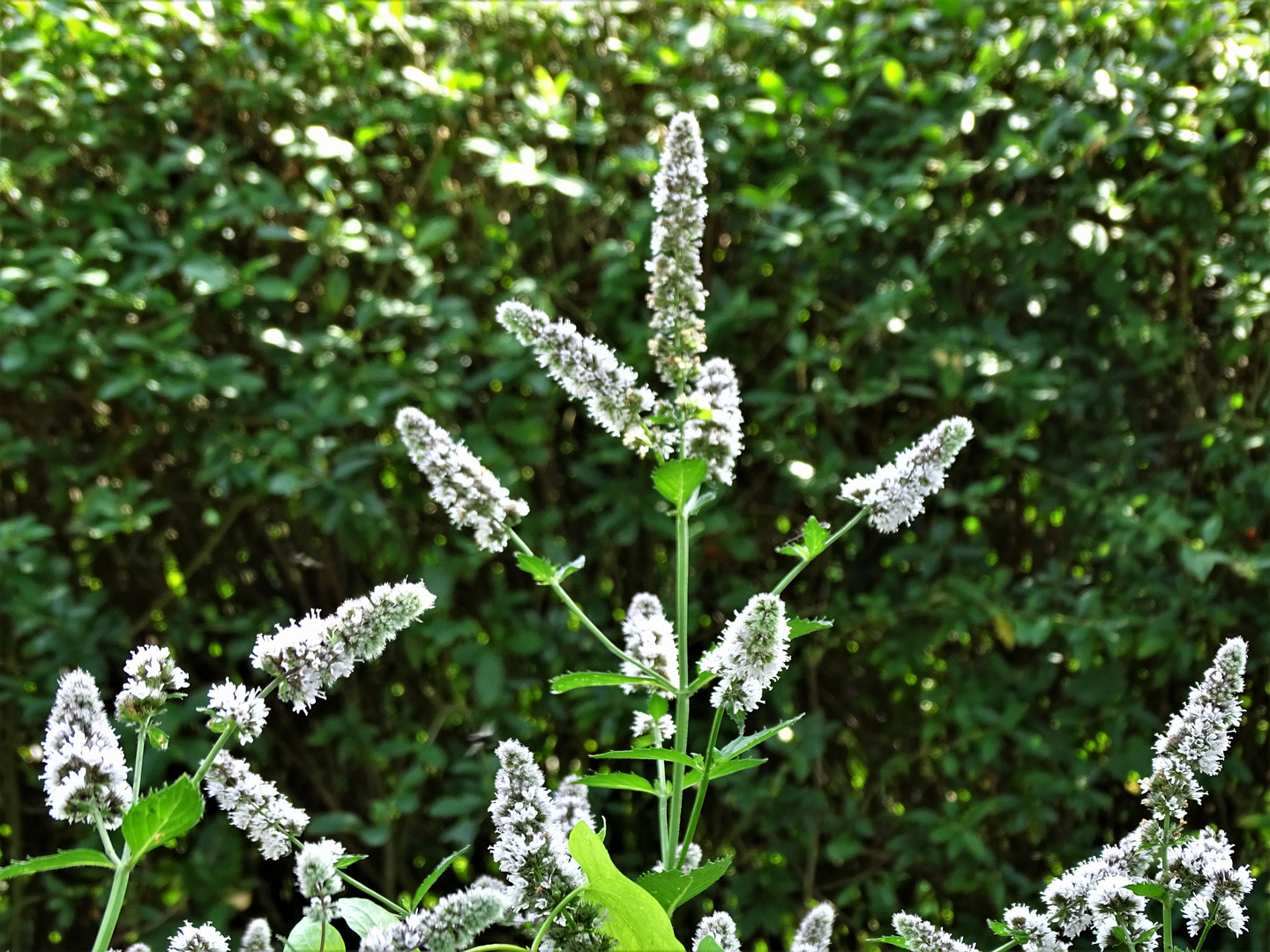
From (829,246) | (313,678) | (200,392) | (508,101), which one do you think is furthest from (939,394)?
(313,678)

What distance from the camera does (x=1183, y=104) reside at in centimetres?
299

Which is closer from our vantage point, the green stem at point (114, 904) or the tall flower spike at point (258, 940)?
the green stem at point (114, 904)

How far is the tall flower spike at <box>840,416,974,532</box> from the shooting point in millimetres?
1214

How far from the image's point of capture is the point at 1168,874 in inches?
44.5

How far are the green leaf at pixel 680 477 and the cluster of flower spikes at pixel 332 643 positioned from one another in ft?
0.92

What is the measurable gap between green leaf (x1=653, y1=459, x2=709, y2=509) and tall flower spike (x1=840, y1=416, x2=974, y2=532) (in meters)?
0.18

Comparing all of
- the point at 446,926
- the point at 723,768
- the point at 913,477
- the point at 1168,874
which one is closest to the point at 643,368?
the point at 913,477

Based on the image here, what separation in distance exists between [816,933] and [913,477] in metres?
0.49

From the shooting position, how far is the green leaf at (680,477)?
1.17m

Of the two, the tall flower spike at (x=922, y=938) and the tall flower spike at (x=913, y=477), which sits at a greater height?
the tall flower spike at (x=913, y=477)

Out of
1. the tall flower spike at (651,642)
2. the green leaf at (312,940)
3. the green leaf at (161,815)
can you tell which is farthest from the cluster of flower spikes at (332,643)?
the tall flower spike at (651,642)

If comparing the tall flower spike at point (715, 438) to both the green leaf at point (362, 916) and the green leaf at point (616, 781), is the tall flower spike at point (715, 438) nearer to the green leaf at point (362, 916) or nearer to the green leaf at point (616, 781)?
the green leaf at point (616, 781)

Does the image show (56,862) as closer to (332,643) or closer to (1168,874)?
(332,643)

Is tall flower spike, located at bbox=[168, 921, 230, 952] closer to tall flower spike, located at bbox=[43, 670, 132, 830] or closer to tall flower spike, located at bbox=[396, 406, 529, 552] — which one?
tall flower spike, located at bbox=[43, 670, 132, 830]
